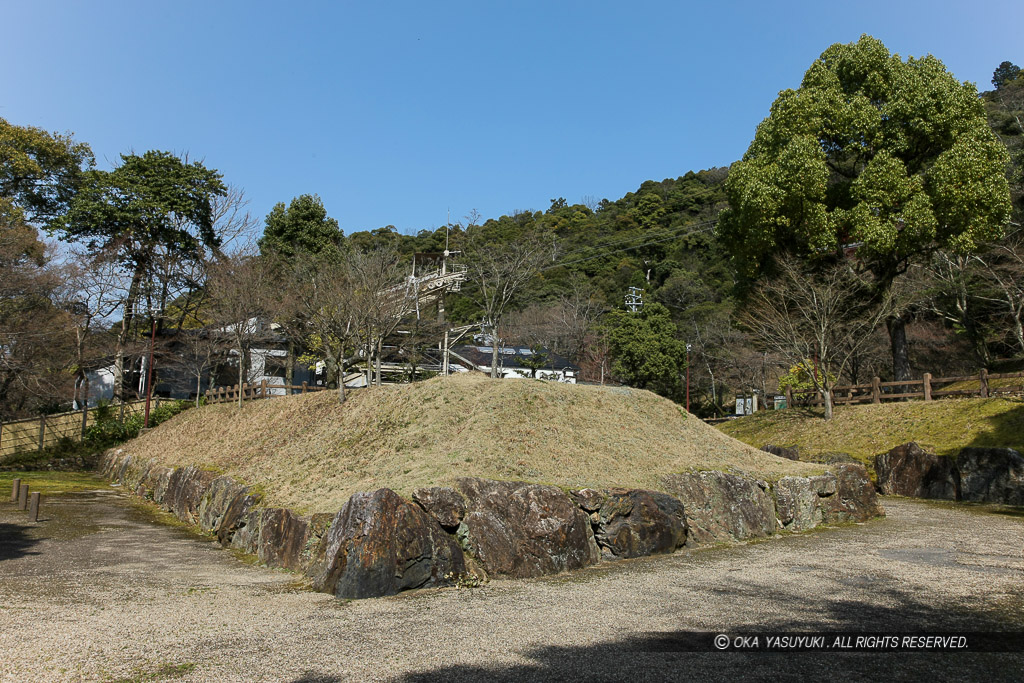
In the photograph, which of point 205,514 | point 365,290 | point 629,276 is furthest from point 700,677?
point 629,276

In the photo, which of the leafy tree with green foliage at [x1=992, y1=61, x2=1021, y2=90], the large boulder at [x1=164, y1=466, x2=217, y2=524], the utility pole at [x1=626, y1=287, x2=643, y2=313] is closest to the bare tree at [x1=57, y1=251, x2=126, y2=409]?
the large boulder at [x1=164, y1=466, x2=217, y2=524]

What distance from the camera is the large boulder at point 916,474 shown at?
50.9ft

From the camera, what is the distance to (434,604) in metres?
7.43

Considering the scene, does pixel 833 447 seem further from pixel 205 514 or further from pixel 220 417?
pixel 220 417

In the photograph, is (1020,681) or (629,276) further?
(629,276)

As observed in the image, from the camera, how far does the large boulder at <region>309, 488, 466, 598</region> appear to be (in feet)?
25.6

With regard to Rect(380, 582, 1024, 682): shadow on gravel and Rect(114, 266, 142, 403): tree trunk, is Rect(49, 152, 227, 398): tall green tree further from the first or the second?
Rect(380, 582, 1024, 682): shadow on gravel

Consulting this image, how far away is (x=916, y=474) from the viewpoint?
16.3 metres

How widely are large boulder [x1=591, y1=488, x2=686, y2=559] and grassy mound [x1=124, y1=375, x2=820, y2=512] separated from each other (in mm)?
534

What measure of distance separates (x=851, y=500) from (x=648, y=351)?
25103 millimetres

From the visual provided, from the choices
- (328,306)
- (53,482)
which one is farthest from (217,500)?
(328,306)

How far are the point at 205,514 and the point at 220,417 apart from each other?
40.3ft

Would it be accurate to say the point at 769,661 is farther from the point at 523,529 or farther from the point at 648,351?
the point at 648,351

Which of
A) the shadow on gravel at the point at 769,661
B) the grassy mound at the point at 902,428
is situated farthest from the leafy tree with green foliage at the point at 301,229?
the shadow on gravel at the point at 769,661
